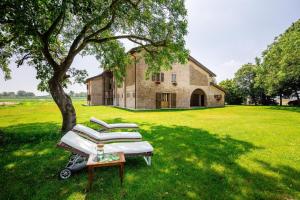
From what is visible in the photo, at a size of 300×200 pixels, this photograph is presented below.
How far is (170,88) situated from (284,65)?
47.4ft

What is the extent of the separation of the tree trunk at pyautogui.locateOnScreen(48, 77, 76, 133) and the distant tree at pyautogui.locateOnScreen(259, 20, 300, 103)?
81.1 feet

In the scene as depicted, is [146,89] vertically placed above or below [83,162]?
above

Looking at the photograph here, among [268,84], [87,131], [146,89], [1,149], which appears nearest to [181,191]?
[87,131]

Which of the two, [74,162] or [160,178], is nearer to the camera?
[160,178]

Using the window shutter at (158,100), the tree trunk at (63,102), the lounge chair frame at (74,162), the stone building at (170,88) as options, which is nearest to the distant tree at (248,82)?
the stone building at (170,88)

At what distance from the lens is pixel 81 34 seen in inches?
354

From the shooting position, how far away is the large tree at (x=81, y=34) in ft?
20.8

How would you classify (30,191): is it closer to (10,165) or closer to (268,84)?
(10,165)

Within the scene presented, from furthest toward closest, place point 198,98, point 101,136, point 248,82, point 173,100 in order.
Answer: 1. point 248,82
2. point 198,98
3. point 173,100
4. point 101,136

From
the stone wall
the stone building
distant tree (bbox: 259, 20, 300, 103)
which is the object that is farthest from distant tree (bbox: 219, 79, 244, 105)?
Answer: the stone wall

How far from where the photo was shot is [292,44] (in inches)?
902

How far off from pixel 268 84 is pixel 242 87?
12.9 meters

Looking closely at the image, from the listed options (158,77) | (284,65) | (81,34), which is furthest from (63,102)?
(284,65)

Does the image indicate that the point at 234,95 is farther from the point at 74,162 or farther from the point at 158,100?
the point at 74,162
